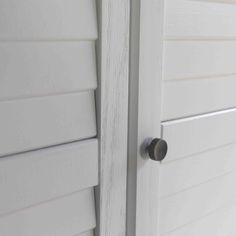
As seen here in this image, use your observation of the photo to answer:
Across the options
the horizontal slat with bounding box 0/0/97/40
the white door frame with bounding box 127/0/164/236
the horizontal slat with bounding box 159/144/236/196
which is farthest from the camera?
the horizontal slat with bounding box 159/144/236/196

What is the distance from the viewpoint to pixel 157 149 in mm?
613

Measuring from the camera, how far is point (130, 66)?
59 cm

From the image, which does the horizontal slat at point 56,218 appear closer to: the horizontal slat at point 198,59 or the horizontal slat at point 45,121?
the horizontal slat at point 45,121

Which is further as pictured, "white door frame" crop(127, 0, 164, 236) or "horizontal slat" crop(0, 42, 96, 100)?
"white door frame" crop(127, 0, 164, 236)

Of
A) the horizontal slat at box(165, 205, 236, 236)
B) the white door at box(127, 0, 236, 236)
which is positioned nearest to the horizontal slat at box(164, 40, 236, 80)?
the white door at box(127, 0, 236, 236)

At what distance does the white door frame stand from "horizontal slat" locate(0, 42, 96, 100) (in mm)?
73

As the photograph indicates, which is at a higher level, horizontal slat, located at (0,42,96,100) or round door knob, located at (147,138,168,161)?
horizontal slat, located at (0,42,96,100)

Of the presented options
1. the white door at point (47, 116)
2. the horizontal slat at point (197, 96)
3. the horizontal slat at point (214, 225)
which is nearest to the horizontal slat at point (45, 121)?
the white door at point (47, 116)

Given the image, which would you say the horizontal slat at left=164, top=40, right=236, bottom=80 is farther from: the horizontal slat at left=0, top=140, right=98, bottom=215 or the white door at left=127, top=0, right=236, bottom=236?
the horizontal slat at left=0, top=140, right=98, bottom=215

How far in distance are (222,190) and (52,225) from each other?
390mm

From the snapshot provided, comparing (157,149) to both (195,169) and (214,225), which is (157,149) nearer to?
(195,169)

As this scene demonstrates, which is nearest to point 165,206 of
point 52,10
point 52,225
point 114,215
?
point 114,215

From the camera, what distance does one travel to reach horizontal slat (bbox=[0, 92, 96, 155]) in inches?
18.7

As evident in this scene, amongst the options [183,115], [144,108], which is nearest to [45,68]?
[144,108]
